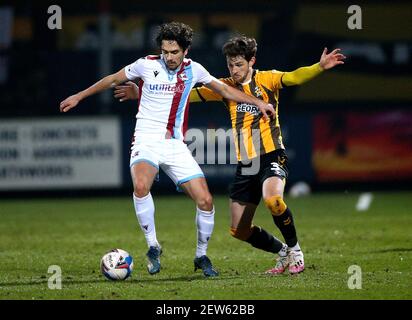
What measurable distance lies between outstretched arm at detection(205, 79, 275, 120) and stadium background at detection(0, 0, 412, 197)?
32.1ft

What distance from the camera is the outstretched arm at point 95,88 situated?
932cm

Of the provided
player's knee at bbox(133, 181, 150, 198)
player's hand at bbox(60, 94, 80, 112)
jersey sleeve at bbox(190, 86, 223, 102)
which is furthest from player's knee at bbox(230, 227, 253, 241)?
player's hand at bbox(60, 94, 80, 112)

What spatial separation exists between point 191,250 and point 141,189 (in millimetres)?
2667

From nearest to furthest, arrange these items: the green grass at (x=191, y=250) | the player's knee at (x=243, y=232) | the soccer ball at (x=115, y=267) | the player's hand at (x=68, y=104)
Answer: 1. the green grass at (x=191, y=250)
2. the soccer ball at (x=115, y=267)
3. the player's hand at (x=68, y=104)
4. the player's knee at (x=243, y=232)

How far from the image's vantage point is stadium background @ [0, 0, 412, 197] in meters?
19.2

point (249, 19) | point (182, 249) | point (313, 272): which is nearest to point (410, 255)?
point (313, 272)

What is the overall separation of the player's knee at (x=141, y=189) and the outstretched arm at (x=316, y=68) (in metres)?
1.81

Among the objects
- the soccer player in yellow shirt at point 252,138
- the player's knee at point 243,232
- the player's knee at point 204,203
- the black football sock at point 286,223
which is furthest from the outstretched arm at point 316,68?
the player's knee at point 243,232

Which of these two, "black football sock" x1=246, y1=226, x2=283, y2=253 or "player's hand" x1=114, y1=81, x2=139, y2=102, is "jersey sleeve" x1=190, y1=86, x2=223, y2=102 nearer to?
"player's hand" x1=114, y1=81, x2=139, y2=102

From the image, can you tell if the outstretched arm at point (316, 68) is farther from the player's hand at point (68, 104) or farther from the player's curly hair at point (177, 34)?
the player's hand at point (68, 104)

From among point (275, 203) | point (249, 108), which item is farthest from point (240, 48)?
point (275, 203)

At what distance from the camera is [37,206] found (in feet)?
59.9
